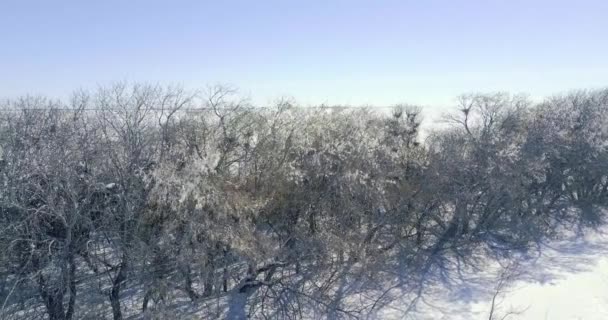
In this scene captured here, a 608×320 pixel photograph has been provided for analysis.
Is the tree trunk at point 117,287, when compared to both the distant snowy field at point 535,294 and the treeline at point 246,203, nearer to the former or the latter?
the treeline at point 246,203

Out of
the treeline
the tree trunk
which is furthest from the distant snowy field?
the tree trunk

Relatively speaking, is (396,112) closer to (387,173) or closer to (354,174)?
(387,173)

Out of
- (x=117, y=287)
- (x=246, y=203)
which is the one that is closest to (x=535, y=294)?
(x=246, y=203)

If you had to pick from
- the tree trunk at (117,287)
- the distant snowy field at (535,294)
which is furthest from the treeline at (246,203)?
the distant snowy field at (535,294)

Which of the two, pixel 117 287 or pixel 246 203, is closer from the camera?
pixel 117 287

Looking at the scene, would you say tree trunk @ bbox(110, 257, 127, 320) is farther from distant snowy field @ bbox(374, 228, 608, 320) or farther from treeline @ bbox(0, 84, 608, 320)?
distant snowy field @ bbox(374, 228, 608, 320)

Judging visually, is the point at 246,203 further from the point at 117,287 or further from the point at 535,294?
the point at 535,294

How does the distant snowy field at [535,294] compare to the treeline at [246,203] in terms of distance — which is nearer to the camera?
the treeline at [246,203]

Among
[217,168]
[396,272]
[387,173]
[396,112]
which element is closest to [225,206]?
[217,168]
